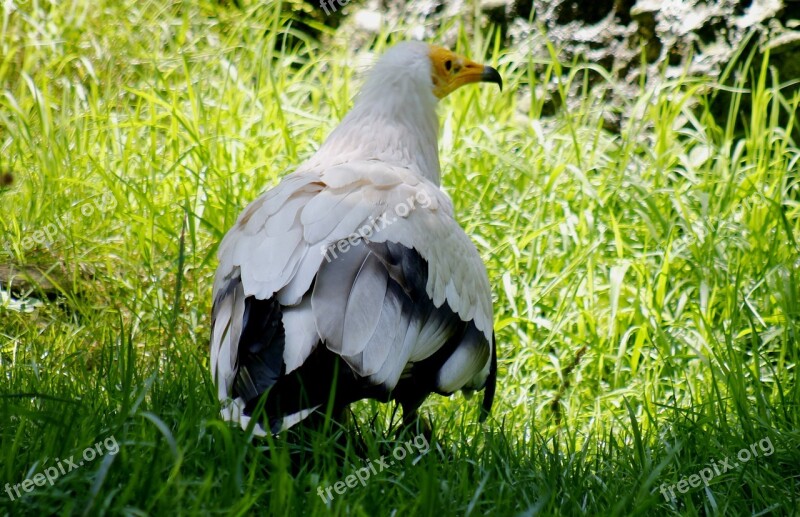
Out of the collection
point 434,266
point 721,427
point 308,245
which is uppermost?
point 308,245

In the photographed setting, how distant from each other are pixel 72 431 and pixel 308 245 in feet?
2.72

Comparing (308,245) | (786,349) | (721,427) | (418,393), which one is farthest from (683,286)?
(308,245)

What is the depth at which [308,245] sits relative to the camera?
280 cm

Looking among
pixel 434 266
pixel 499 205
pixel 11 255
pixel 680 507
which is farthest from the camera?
pixel 499 205

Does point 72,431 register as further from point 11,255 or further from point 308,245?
point 11,255
